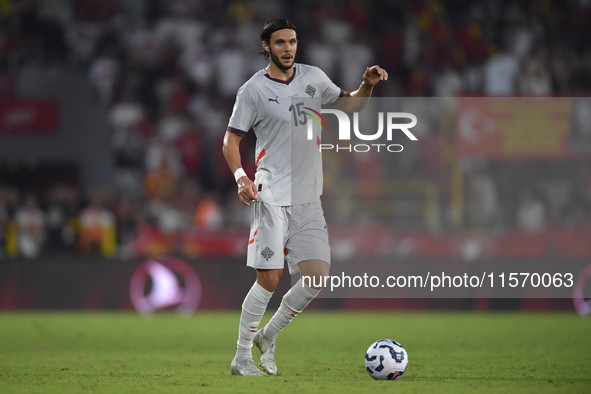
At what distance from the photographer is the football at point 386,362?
561 centimetres

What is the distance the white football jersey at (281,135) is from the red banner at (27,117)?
995 cm

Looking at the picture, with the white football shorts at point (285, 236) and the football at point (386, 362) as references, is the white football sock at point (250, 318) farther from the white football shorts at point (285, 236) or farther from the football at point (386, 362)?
the football at point (386, 362)

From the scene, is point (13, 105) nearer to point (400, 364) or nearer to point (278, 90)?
point (278, 90)

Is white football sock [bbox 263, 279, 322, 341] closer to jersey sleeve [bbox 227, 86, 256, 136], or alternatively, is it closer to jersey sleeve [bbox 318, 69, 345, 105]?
jersey sleeve [bbox 227, 86, 256, 136]

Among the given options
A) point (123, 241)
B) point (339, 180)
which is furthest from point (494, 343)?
point (123, 241)

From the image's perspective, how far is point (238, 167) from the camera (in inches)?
228

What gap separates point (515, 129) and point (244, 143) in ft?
16.9

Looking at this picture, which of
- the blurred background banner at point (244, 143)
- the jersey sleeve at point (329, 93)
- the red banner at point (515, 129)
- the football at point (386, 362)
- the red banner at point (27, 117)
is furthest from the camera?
the red banner at point (27, 117)

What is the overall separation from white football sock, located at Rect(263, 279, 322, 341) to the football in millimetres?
584

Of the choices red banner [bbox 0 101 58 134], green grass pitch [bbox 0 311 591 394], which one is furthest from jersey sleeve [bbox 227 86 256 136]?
red banner [bbox 0 101 58 134]

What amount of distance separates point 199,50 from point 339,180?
5.83 meters

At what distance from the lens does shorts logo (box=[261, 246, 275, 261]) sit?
5.69 m

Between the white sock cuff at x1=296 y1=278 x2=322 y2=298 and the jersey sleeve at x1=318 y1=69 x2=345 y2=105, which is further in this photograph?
the jersey sleeve at x1=318 y1=69 x2=345 y2=105

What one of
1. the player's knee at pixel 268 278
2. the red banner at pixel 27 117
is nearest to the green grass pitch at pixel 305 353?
the player's knee at pixel 268 278
